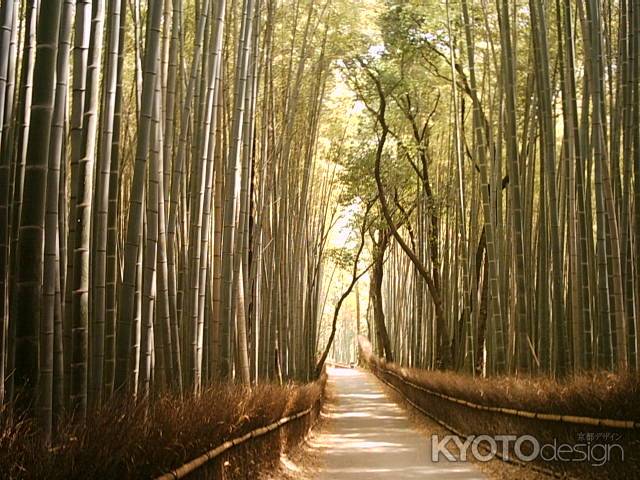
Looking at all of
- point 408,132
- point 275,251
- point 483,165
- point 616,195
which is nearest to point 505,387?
point 616,195

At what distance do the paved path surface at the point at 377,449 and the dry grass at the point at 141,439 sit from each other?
117 centimetres

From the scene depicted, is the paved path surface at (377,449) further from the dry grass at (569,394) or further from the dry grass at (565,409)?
the dry grass at (569,394)

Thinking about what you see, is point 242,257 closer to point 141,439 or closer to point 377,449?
point 377,449

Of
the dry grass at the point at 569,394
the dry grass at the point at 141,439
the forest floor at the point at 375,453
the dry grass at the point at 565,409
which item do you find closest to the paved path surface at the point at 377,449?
the forest floor at the point at 375,453

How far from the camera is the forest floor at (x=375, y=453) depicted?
559cm

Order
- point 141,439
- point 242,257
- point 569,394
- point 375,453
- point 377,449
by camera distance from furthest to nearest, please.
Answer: point 377,449 → point 375,453 → point 242,257 → point 569,394 → point 141,439

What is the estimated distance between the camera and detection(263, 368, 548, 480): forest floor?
5590 mm

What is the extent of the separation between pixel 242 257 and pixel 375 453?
2.23 meters

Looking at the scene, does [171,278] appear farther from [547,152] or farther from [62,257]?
[547,152]

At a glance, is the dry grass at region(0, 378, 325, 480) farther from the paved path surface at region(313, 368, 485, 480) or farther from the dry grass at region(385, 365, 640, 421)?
the dry grass at region(385, 365, 640, 421)

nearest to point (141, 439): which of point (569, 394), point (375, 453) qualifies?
point (569, 394)

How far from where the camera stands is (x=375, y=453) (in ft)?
22.8

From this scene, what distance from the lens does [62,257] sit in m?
3.61

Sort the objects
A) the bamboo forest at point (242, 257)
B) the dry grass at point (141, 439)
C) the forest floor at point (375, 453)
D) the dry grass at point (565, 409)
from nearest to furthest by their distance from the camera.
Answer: the dry grass at point (141, 439), the bamboo forest at point (242, 257), the dry grass at point (565, 409), the forest floor at point (375, 453)
